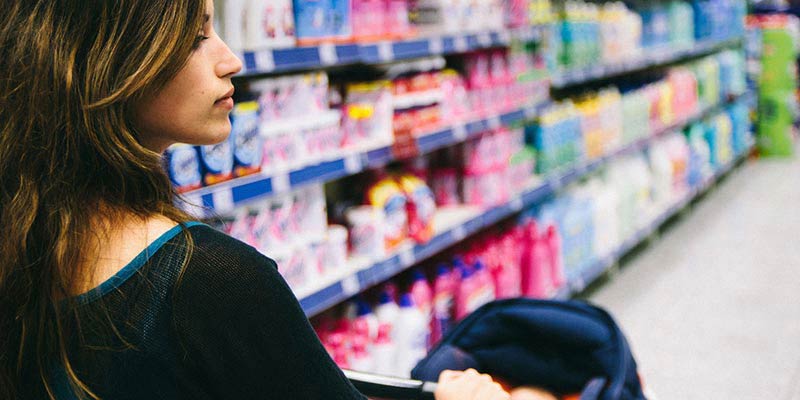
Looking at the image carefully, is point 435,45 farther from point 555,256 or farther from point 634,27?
point 634,27

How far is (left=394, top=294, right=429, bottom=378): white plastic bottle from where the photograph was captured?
3.05 m

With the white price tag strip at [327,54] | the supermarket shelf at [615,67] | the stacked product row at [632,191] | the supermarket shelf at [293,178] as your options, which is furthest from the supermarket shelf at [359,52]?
the stacked product row at [632,191]

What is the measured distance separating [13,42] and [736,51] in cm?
859

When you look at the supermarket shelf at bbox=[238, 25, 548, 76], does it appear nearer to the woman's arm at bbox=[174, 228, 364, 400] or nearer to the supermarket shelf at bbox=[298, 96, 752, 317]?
the supermarket shelf at bbox=[298, 96, 752, 317]

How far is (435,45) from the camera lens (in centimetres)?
329

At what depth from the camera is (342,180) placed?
351 centimetres

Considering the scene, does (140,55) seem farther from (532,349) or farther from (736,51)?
(736,51)

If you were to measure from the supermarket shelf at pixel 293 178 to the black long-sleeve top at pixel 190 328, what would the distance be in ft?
2.17

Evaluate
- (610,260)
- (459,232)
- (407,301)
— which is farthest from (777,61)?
(407,301)

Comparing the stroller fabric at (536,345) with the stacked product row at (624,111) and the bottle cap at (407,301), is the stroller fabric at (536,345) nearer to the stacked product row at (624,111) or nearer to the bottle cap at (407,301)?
the bottle cap at (407,301)

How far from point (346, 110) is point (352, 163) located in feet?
0.84

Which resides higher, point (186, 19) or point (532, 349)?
point (186, 19)

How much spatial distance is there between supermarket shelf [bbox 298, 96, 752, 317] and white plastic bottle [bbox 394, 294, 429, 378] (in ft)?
0.53

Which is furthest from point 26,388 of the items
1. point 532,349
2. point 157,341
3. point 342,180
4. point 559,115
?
point 559,115
